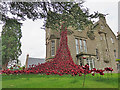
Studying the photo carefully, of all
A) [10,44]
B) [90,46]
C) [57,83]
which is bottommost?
[57,83]

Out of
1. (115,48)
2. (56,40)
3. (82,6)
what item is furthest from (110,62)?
(82,6)

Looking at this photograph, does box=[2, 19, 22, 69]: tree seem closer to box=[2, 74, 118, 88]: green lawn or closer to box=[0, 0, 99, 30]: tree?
box=[0, 0, 99, 30]: tree

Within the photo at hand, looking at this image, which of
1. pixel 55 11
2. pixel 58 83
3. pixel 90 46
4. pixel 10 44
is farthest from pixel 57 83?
pixel 10 44

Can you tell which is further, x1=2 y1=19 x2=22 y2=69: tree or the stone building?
x1=2 y1=19 x2=22 y2=69: tree

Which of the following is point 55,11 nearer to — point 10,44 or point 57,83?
point 57,83

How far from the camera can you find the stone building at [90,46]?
15.9m

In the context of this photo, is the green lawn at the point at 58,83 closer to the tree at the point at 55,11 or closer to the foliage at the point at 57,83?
the foliage at the point at 57,83

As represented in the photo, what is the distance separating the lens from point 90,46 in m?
18.3

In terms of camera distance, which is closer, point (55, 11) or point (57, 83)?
point (57, 83)

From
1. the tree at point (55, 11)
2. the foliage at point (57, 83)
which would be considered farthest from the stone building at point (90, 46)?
the foliage at point (57, 83)

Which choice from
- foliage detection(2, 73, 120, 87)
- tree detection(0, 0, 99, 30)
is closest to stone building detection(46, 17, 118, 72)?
tree detection(0, 0, 99, 30)

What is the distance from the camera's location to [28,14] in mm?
6055

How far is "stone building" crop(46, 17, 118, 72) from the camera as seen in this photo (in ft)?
52.1

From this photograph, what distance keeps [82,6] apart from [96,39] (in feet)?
51.1
